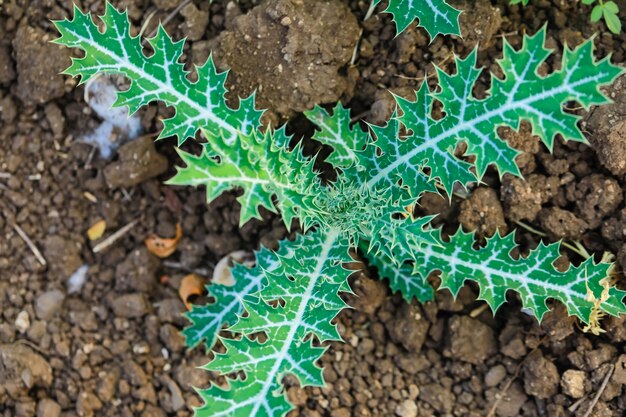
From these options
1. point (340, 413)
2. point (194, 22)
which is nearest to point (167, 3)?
point (194, 22)

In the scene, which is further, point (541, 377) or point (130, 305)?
point (130, 305)

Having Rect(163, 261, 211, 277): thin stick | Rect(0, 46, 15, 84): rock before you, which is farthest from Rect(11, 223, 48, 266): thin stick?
Rect(0, 46, 15, 84): rock

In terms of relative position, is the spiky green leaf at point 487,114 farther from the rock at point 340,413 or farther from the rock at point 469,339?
the rock at point 340,413

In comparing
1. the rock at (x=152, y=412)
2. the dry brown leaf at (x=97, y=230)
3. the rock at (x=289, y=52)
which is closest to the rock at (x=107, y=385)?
the rock at (x=152, y=412)

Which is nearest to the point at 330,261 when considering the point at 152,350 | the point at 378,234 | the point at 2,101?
the point at 378,234

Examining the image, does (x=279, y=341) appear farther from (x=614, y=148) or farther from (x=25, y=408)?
(x=614, y=148)

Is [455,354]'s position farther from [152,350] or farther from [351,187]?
[152,350]

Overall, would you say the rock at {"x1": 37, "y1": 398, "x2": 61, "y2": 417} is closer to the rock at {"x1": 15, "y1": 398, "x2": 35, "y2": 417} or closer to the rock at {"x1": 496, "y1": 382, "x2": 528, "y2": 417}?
the rock at {"x1": 15, "y1": 398, "x2": 35, "y2": 417}
